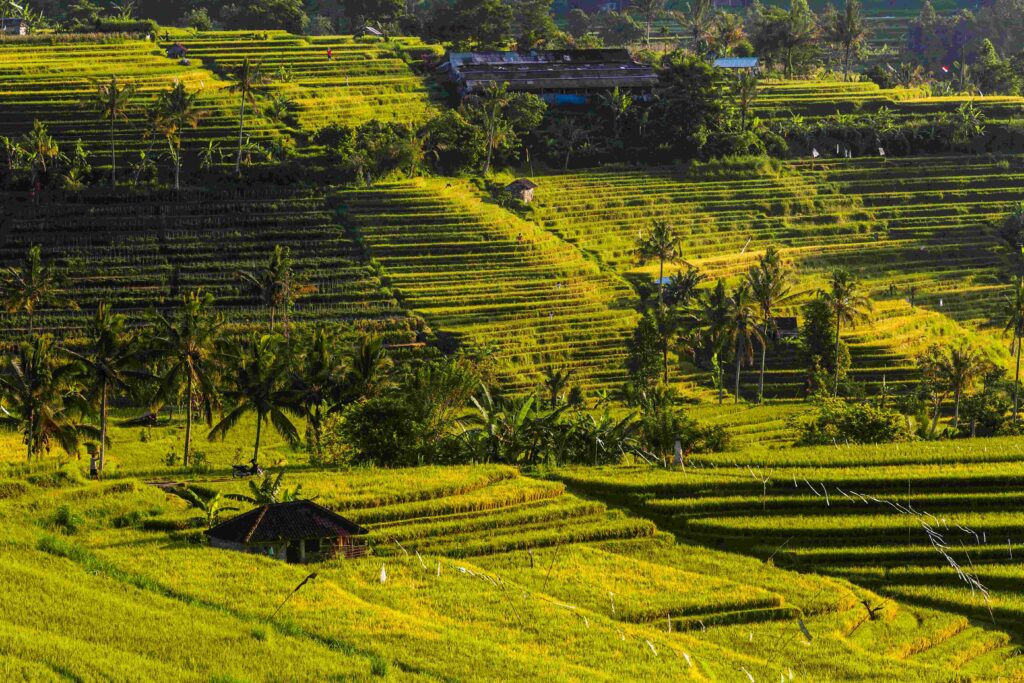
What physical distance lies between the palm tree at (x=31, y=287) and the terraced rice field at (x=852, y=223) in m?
29.4

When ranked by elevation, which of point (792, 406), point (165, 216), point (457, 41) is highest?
point (457, 41)

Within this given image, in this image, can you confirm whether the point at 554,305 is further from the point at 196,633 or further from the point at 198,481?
the point at 196,633

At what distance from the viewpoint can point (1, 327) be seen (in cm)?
7981

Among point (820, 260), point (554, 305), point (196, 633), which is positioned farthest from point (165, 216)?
point (196, 633)

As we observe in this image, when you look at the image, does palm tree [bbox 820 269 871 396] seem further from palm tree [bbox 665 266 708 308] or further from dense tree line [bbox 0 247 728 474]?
dense tree line [bbox 0 247 728 474]

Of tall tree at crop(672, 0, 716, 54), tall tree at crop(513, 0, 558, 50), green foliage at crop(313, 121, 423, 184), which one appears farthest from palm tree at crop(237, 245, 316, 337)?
tall tree at crop(672, 0, 716, 54)

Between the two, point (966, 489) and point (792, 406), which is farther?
point (792, 406)

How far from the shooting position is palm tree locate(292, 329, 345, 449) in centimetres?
6456

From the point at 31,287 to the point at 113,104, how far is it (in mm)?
20221

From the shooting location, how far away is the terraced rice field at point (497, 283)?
8244 cm

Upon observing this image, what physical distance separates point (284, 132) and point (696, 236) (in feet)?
86.8

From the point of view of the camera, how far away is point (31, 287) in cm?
7738

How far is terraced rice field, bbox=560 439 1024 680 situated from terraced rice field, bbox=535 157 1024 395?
121 feet

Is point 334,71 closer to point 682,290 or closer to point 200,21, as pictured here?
point 200,21
